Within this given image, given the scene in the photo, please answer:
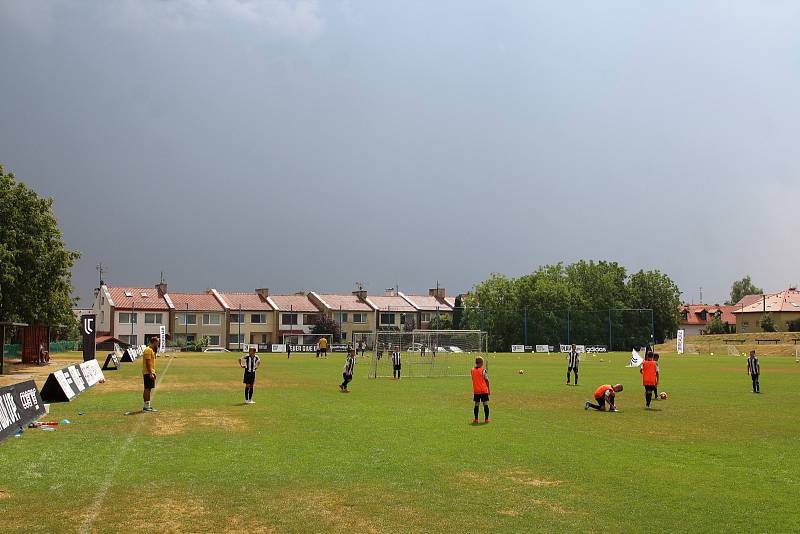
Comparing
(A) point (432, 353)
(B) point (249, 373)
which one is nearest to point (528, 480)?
(B) point (249, 373)

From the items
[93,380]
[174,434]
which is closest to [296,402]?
[174,434]

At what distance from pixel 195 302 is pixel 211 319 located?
3.80 m

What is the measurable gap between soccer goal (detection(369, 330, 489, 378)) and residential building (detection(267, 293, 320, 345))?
68971 millimetres

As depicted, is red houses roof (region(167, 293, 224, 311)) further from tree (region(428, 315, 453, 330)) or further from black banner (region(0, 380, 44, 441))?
black banner (region(0, 380, 44, 441))

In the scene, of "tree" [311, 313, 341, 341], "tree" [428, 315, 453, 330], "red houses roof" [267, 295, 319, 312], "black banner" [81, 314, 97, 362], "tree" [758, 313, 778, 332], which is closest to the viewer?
"black banner" [81, 314, 97, 362]

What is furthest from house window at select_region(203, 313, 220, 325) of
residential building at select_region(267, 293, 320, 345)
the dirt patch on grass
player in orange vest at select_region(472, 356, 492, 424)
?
the dirt patch on grass

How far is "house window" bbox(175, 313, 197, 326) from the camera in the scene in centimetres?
11031

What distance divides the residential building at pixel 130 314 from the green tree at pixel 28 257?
5895 cm

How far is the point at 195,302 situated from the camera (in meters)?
114

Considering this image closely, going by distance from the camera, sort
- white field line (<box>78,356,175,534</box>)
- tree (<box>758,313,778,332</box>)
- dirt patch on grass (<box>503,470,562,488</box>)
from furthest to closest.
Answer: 1. tree (<box>758,313,778,332</box>)
2. dirt patch on grass (<box>503,470,562,488</box>)
3. white field line (<box>78,356,175,534</box>)

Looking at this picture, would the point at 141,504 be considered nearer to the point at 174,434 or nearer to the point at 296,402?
the point at 174,434

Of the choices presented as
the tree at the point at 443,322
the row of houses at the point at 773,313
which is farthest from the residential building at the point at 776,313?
the tree at the point at 443,322

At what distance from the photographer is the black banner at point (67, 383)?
2458cm

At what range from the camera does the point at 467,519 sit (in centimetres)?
952
